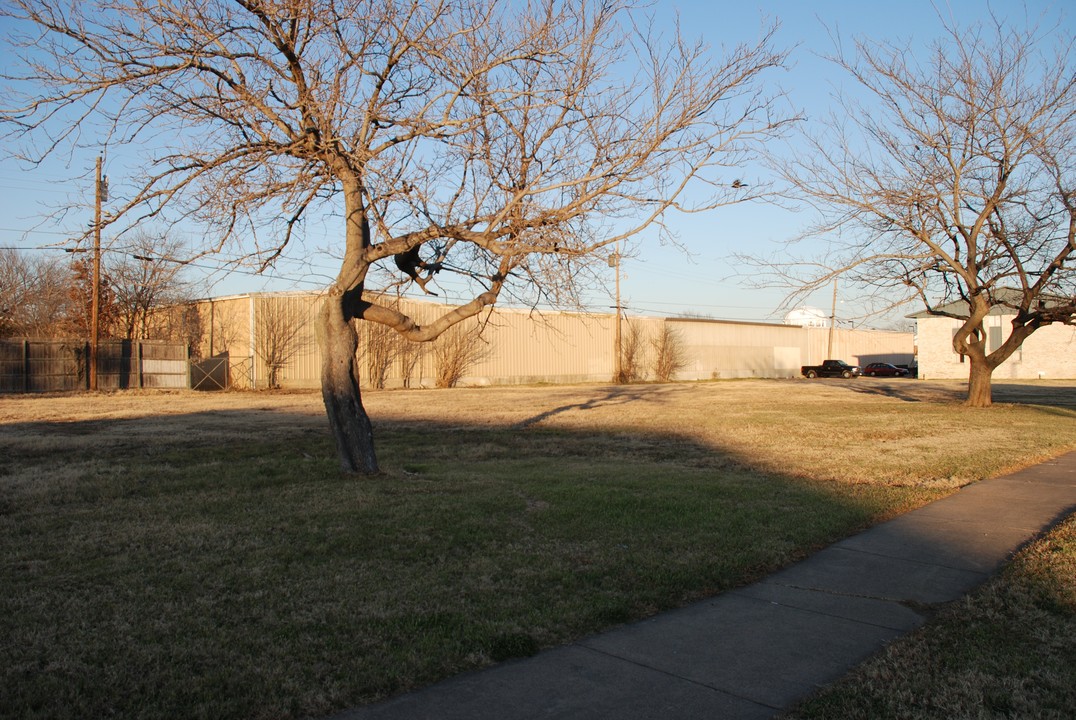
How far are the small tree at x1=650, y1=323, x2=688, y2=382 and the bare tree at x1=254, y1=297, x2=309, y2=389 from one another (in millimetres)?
26889

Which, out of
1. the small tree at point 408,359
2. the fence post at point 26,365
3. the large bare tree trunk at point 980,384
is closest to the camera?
the large bare tree trunk at point 980,384

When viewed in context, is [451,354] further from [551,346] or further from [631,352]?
[631,352]

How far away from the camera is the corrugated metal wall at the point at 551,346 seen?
42875mm

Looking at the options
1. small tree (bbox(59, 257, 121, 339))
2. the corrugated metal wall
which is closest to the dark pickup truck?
the corrugated metal wall

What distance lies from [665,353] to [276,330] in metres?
29.0

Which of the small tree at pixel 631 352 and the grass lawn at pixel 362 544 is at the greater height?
the small tree at pixel 631 352

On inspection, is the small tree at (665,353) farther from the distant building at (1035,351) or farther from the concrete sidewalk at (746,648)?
the concrete sidewalk at (746,648)

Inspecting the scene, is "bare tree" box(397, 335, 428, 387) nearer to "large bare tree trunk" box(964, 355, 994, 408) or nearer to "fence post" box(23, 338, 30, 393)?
"fence post" box(23, 338, 30, 393)

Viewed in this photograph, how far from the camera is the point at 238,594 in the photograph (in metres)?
5.80

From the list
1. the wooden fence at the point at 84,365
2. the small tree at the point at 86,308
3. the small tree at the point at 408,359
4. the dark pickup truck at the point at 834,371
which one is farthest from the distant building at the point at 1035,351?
the small tree at the point at 86,308

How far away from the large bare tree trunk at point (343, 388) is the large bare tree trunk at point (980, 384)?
2114cm

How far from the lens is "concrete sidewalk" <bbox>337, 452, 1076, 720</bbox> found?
13.7 feet

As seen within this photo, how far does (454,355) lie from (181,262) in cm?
3871

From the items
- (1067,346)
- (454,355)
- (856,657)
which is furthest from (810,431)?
(1067,346)
